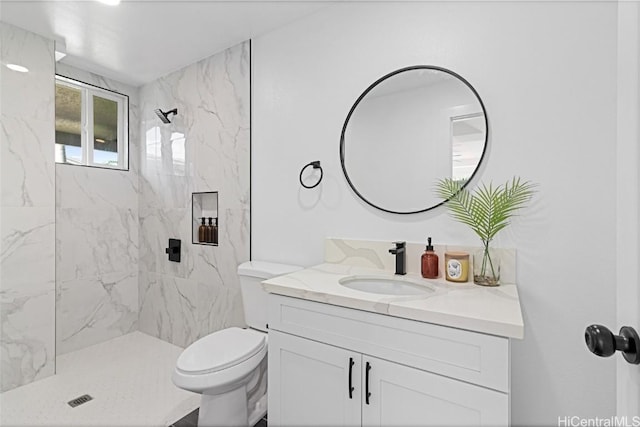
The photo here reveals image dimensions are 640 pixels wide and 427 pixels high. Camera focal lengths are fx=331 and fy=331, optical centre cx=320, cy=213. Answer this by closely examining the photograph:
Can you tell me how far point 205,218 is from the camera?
2619mm

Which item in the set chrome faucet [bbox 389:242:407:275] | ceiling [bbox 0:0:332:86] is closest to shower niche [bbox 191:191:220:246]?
ceiling [bbox 0:0:332:86]

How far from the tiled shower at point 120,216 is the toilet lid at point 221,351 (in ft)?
1.82

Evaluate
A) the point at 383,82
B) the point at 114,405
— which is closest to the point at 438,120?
the point at 383,82

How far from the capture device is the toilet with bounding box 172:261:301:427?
150 cm

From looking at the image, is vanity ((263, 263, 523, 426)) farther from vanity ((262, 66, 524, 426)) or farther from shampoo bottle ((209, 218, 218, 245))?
shampoo bottle ((209, 218, 218, 245))

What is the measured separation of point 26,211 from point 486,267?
2.79 meters

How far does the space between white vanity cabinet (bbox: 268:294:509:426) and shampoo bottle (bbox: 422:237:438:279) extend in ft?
1.54

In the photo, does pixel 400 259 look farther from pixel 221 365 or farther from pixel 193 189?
pixel 193 189

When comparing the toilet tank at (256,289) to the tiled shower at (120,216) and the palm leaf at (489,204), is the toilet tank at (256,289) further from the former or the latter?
the palm leaf at (489,204)

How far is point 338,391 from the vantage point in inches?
48.8

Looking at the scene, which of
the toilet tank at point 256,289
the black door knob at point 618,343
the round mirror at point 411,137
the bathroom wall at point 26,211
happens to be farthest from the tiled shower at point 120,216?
the black door knob at point 618,343

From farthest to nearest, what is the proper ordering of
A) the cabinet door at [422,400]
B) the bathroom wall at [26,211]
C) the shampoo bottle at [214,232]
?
the shampoo bottle at [214,232] → the bathroom wall at [26,211] → the cabinet door at [422,400]

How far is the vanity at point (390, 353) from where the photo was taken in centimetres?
98

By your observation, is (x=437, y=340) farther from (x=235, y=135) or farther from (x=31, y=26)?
(x=31, y=26)
